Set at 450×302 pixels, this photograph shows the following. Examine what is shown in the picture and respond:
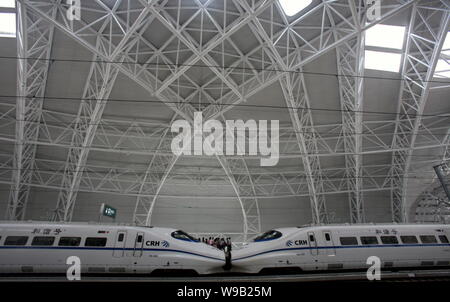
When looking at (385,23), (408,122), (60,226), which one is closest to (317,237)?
(60,226)

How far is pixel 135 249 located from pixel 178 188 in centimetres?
1854

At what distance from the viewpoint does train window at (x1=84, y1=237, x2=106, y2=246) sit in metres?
9.27

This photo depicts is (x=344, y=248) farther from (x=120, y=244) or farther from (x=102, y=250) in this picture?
(x=102, y=250)

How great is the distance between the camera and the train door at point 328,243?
9.71 meters

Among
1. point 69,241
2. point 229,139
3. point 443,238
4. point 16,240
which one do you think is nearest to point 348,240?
point 443,238

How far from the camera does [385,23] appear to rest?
15.7m

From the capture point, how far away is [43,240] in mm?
9219

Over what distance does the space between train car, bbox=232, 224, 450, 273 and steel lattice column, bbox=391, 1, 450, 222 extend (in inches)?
355

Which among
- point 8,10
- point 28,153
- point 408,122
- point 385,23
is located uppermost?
point 385,23

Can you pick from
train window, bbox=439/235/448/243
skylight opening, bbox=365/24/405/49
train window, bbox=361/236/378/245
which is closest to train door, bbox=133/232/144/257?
train window, bbox=361/236/378/245

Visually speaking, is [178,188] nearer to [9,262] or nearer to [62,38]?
[62,38]
